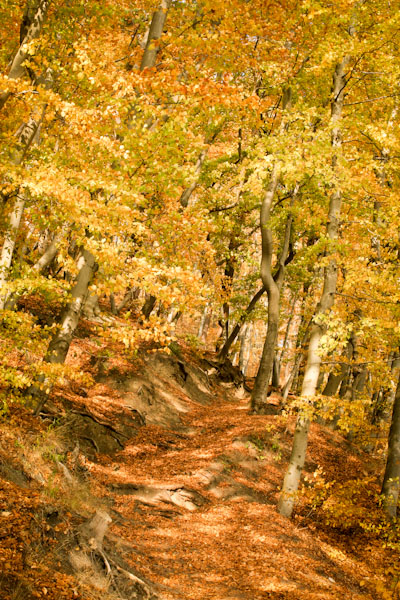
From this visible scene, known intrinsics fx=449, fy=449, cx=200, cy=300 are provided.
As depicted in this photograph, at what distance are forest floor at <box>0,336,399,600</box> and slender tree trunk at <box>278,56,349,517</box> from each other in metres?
0.47

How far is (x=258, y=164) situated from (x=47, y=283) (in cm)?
570

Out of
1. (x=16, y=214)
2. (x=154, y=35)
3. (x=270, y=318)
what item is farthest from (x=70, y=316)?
(x=270, y=318)

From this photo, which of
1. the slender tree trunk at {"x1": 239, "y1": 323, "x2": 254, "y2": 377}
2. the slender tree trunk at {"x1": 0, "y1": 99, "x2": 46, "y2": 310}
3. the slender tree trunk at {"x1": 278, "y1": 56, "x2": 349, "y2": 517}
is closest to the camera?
the slender tree trunk at {"x1": 0, "y1": 99, "x2": 46, "y2": 310}

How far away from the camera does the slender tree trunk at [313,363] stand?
31.3 feet

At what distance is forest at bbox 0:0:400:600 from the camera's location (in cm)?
635

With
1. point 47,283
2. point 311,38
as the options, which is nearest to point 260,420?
point 47,283

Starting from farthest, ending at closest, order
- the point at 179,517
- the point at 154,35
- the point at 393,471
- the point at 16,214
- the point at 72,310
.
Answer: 1. the point at 393,471
2. the point at 16,214
3. the point at 154,35
4. the point at 179,517
5. the point at 72,310

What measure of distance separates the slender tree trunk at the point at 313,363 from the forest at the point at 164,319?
0.05 metres

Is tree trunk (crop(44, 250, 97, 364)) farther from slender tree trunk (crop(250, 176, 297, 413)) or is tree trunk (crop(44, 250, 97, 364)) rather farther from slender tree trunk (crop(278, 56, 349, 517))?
slender tree trunk (crop(250, 176, 297, 413))

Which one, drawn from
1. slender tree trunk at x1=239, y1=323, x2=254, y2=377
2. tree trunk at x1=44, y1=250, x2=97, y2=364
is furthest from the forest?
slender tree trunk at x1=239, y1=323, x2=254, y2=377

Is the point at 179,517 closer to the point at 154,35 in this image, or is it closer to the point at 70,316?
the point at 70,316

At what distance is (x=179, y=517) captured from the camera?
29.0 feet

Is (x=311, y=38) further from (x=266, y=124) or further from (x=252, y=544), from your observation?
(x=252, y=544)

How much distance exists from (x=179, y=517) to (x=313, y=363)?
13.5 ft
